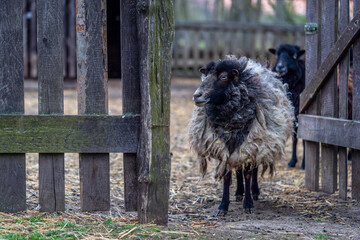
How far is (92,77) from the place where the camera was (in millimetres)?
3701

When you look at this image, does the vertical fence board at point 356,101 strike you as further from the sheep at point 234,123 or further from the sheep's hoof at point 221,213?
the sheep's hoof at point 221,213

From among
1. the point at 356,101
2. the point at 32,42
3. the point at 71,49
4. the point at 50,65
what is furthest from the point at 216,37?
the point at 50,65

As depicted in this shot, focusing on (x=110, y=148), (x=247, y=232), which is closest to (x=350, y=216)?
(x=247, y=232)

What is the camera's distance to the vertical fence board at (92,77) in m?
3.66

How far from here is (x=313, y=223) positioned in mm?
4148

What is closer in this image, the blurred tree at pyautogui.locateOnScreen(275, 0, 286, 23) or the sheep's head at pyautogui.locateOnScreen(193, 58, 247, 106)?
the sheep's head at pyautogui.locateOnScreen(193, 58, 247, 106)

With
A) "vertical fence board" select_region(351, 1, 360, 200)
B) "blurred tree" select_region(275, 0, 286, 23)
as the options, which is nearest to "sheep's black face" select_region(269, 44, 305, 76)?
"vertical fence board" select_region(351, 1, 360, 200)

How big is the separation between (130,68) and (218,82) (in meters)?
1.12

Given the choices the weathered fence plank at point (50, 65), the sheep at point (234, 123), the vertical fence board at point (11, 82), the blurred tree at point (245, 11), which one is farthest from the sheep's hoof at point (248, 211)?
the blurred tree at point (245, 11)

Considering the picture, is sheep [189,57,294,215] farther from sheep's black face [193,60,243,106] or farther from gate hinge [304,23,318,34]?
gate hinge [304,23,318,34]

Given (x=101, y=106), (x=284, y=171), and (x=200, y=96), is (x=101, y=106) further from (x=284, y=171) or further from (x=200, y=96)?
(x=284, y=171)

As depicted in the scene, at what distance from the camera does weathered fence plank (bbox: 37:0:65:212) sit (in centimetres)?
365

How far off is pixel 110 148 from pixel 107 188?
1.16 ft

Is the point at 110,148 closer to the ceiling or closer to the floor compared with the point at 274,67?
closer to the floor
